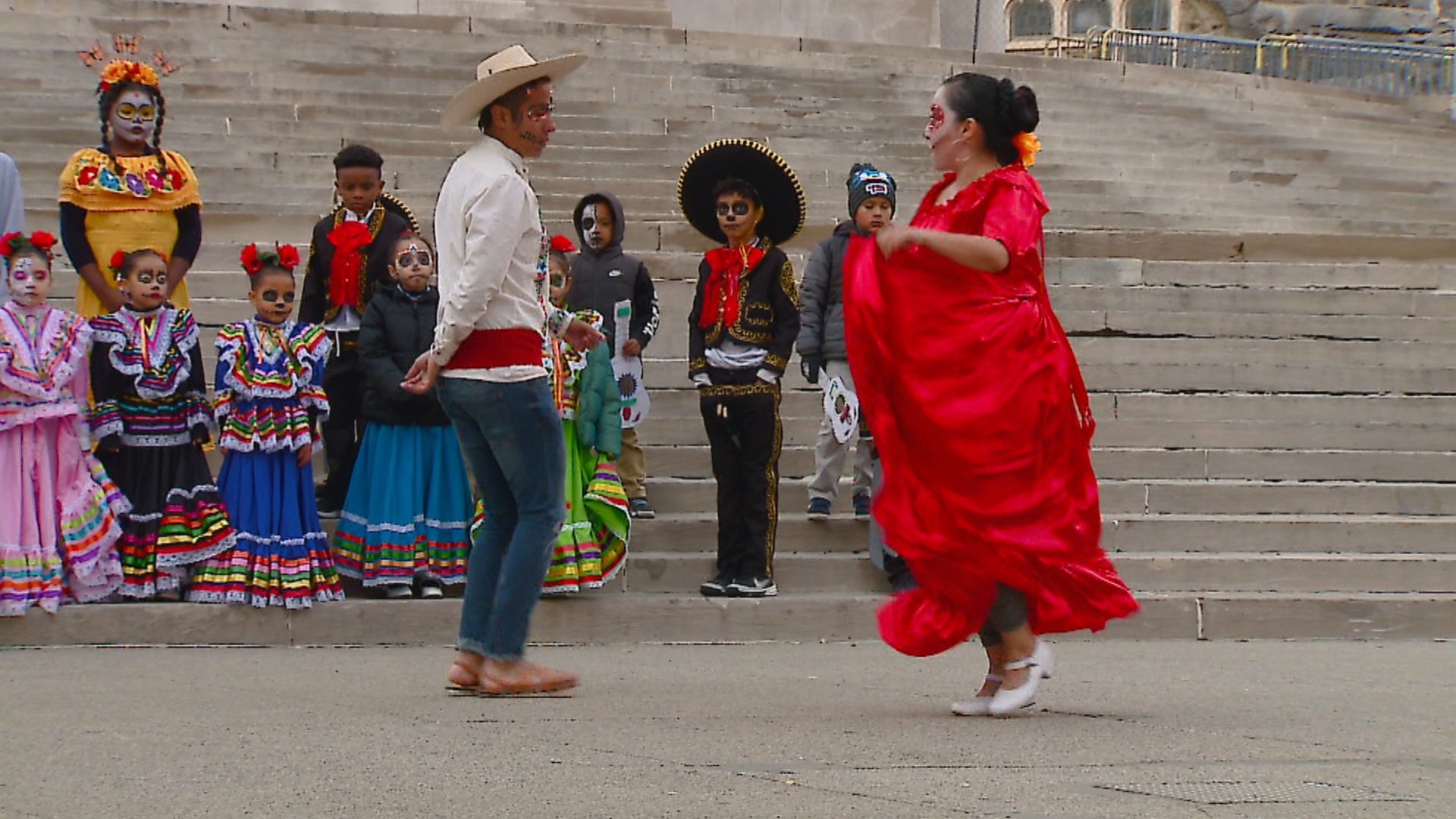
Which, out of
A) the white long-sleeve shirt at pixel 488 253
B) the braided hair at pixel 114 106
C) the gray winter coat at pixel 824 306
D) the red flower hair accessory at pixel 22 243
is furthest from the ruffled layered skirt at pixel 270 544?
the white long-sleeve shirt at pixel 488 253

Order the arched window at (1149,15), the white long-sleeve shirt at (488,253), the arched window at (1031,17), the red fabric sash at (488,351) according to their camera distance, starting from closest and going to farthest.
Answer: the white long-sleeve shirt at (488,253) < the red fabric sash at (488,351) < the arched window at (1149,15) < the arched window at (1031,17)

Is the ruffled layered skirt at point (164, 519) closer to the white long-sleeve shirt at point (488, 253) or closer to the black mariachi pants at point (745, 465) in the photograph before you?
the black mariachi pants at point (745, 465)

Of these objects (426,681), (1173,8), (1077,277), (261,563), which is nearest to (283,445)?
(261,563)

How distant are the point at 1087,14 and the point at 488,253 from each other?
41518 millimetres

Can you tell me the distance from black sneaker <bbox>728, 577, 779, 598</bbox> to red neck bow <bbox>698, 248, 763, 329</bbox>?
3.64 ft

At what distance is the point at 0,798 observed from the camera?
463cm

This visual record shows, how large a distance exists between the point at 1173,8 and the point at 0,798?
3770cm

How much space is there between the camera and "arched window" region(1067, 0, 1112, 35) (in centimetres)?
4541

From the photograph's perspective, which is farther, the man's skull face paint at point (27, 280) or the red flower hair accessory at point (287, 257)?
the red flower hair accessory at point (287, 257)

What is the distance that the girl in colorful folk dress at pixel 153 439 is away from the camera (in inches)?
337

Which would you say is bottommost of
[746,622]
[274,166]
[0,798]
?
[746,622]

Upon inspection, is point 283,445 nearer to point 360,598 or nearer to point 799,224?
point 360,598

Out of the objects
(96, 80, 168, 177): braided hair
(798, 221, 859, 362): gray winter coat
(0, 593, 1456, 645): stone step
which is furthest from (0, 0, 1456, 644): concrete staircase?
(96, 80, 168, 177): braided hair

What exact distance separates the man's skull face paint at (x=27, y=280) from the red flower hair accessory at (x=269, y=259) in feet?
2.68
